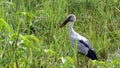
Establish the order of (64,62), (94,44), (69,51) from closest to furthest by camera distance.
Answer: (64,62) → (69,51) → (94,44)

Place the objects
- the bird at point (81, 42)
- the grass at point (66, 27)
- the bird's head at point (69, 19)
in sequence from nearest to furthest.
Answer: the grass at point (66, 27) < the bird at point (81, 42) < the bird's head at point (69, 19)

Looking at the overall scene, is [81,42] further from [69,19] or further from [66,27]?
[66,27]

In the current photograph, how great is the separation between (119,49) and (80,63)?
0.71 meters

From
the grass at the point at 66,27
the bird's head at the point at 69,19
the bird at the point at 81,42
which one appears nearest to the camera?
the grass at the point at 66,27

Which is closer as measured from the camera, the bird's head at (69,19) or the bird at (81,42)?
the bird at (81,42)

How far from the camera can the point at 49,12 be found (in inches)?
220

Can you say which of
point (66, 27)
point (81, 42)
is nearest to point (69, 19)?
point (66, 27)

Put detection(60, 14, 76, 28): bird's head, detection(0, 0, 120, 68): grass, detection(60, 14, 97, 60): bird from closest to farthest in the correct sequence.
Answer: detection(0, 0, 120, 68): grass, detection(60, 14, 97, 60): bird, detection(60, 14, 76, 28): bird's head

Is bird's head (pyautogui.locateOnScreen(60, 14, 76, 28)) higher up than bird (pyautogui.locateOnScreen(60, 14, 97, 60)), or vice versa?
bird's head (pyautogui.locateOnScreen(60, 14, 76, 28))

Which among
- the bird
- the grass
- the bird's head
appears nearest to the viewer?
the grass

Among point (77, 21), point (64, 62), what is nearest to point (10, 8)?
point (77, 21)

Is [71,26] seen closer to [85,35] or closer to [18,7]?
[85,35]

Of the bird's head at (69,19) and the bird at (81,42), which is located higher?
the bird's head at (69,19)

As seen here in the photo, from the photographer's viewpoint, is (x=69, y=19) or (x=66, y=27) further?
(x=66, y=27)
